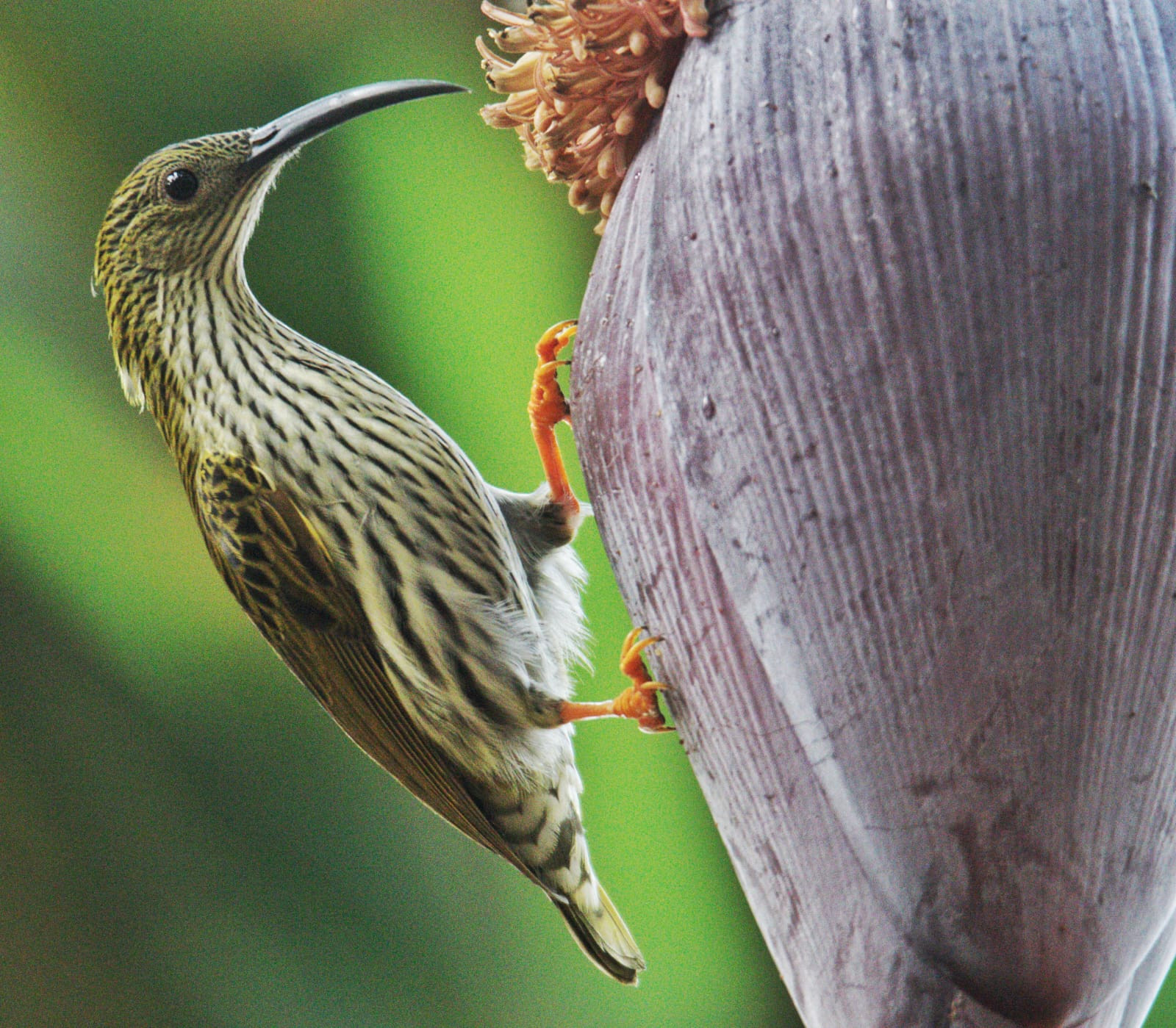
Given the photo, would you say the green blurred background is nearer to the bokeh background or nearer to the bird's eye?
the bokeh background

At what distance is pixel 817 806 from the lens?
0.36 metres

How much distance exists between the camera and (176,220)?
0.91 m

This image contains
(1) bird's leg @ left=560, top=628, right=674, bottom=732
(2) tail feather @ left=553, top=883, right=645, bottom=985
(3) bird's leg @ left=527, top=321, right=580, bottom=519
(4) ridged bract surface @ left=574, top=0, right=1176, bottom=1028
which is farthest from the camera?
(2) tail feather @ left=553, top=883, right=645, bottom=985

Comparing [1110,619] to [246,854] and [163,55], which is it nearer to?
[246,854]

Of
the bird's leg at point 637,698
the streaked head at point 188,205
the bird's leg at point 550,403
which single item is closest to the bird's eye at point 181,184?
the streaked head at point 188,205

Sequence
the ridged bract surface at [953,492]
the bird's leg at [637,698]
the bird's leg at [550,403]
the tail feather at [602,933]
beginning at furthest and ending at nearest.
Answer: the tail feather at [602,933] → the bird's leg at [550,403] → the bird's leg at [637,698] → the ridged bract surface at [953,492]

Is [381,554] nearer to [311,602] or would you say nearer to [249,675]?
[311,602]

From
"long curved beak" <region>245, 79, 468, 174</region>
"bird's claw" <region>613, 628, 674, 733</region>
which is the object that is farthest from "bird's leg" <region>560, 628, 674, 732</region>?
"long curved beak" <region>245, 79, 468, 174</region>

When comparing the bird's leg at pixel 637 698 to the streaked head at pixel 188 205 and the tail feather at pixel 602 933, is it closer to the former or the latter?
the tail feather at pixel 602 933

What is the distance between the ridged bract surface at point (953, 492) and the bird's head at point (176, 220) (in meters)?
0.47

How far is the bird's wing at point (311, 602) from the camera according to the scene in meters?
0.85

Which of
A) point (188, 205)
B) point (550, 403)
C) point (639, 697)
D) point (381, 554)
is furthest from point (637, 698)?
point (188, 205)

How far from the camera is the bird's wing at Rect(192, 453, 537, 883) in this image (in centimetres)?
85

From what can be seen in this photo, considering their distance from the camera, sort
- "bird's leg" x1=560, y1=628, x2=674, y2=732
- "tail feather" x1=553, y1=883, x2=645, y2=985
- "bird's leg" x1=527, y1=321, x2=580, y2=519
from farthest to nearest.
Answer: "tail feather" x1=553, y1=883, x2=645, y2=985 → "bird's leg" x1=527, y1=321, x2=580, y2=519 → "bird's leg" x1=560, y1=628, x2=674, y2=732
